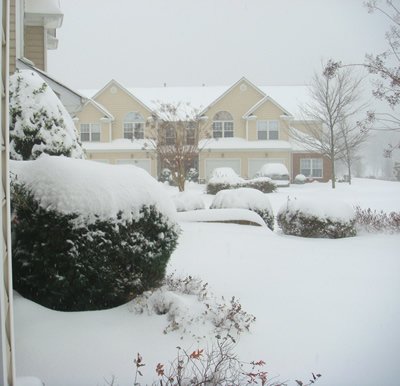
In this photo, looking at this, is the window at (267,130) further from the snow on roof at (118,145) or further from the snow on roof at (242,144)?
the snow on roof at (118,145)

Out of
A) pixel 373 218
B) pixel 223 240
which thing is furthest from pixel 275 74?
pixel 373 218

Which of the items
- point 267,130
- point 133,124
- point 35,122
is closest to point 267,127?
point 267,130

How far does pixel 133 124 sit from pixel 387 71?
14043 millimetres

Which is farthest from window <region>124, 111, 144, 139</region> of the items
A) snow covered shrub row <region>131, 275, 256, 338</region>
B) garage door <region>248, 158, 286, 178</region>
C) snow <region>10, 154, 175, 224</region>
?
snow covered shrub row <region>131, 275, 256, 338</region>

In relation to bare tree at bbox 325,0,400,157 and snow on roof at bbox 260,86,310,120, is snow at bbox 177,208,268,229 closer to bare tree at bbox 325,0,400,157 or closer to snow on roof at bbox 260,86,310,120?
bare tree at bbox 325,0,400,157

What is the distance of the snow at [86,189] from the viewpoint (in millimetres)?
2453

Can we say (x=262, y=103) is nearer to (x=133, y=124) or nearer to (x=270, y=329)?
(x=133, y=124)

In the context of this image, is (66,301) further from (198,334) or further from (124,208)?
(198,334)

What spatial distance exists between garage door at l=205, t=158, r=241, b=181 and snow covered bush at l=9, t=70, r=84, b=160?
47.2 feet

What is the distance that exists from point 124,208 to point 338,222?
460cm

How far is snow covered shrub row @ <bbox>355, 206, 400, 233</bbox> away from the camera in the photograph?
6371 millimetres

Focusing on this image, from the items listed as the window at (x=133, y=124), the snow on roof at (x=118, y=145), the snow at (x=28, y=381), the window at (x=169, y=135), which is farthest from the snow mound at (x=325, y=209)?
the window at (x=133, y=124)

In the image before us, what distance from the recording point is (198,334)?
2410 mm

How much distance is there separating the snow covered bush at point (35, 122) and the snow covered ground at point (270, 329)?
1398 mm
